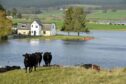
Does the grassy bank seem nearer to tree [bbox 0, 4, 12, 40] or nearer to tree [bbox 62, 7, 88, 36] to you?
tree [bbox 0, 4, 12, 40]

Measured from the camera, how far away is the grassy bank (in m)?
24.5

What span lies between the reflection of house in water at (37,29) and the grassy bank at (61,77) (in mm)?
105773

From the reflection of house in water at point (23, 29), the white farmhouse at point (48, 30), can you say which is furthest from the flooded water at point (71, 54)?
the reflection of house in water at point (23, 29)

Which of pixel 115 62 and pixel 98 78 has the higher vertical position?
pixel 98 78

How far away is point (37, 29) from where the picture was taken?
443 ft

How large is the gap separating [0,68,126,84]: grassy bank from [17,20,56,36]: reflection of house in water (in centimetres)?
10577

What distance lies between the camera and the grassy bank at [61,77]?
963 inches

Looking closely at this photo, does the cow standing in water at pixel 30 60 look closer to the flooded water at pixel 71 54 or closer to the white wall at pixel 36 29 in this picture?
the flooded water at pixel 71 54

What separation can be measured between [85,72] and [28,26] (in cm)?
11168

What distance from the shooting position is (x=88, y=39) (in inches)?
4793

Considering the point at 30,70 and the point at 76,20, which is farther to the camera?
the point at 76,20

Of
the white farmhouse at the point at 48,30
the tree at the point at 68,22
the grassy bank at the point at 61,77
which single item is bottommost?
the white farmhouse at the point at 48,30

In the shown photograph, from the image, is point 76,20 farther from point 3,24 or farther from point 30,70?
point 30,70

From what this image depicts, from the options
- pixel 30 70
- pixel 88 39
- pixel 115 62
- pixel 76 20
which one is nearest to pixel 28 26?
pixel 76 20
